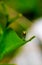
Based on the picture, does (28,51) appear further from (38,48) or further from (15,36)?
(15,36)

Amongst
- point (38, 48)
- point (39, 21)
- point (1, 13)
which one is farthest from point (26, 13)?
point (1, 13)

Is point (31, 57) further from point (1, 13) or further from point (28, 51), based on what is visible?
point (1, 13)

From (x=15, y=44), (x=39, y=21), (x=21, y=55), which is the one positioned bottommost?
(x=15, y=44)

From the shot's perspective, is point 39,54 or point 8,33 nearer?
point 8,33

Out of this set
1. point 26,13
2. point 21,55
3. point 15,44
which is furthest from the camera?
point 26,13

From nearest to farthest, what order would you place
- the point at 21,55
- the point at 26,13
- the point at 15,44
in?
the point at 15,44
the point at 21,55
the point at 26,13

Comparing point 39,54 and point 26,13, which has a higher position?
point 26,13

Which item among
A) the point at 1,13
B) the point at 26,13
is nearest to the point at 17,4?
the point at 26,13
